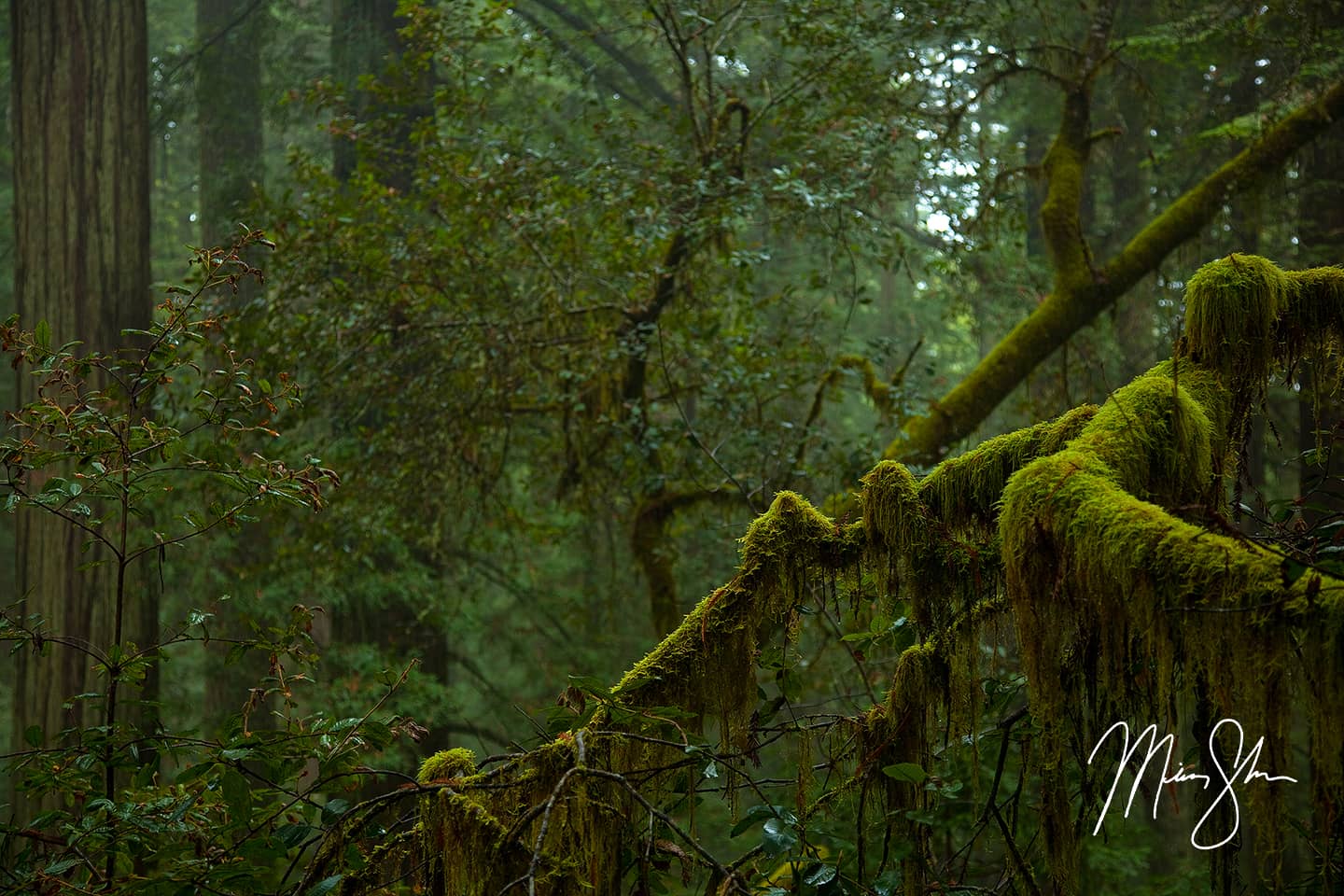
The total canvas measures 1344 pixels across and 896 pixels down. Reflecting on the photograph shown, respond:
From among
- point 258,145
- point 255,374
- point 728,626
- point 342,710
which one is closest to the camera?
point 728,626

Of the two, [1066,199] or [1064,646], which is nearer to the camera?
[1064,646]

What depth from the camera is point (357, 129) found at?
7926mm

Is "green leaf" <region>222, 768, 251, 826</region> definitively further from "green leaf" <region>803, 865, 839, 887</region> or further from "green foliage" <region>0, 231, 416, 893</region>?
"green leaf" <region>803, 865, 839, 887</region>

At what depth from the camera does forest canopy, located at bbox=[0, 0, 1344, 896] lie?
222 centimetres

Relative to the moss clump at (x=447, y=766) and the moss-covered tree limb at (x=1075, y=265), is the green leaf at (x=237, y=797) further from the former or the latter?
the moss-covered tree limb at (x=1075, y=265)

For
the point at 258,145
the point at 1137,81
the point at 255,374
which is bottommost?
the point at 255,374

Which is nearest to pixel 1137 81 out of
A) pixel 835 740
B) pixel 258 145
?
pixel 835 740

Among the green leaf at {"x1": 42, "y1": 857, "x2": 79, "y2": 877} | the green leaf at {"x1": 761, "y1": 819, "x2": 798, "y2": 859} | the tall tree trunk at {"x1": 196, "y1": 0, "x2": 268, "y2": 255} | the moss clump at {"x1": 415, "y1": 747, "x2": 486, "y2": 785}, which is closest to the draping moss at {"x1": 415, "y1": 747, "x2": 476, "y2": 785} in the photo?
the moss clump at {"x1": 415, "y1": 747, "x2": 486, "y2": 785}

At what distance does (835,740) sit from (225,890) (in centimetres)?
157

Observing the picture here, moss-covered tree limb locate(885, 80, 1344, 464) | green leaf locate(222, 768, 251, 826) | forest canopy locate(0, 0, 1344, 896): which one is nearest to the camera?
forest canopy locate(0, 0, 1344, 896)

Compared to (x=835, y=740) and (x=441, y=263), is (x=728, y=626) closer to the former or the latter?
(x=835, y=740)

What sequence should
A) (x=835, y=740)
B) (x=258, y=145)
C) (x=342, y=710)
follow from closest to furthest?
(x=835, y=740)
(x=342, y=710)
(x=258, y=145)

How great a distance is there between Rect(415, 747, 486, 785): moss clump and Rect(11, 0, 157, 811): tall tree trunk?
5.83m

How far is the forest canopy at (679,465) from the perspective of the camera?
2223 millimetres
